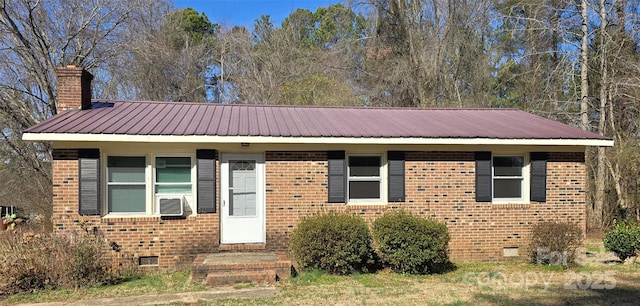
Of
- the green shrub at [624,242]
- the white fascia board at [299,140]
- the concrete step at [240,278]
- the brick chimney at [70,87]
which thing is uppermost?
the brick chimney at [70,87]

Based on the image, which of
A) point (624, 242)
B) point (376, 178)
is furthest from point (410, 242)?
point (624, 242)

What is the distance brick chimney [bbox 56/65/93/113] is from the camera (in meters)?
8.98

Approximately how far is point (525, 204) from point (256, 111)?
262 inches

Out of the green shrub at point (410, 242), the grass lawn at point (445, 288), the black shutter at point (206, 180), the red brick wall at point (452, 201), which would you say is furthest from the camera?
the red brick wall at point (452, 201)

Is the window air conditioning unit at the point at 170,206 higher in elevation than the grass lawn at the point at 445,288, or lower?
higher

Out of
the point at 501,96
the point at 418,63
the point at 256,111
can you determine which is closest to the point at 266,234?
the point at 256,111

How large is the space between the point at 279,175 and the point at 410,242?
291 centimetres

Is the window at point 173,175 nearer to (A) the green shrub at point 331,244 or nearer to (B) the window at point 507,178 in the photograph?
(A) the green shrub at point 331,244

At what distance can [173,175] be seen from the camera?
8484mm

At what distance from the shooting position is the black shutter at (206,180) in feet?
27.3

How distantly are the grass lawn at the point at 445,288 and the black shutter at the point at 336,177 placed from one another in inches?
64.5

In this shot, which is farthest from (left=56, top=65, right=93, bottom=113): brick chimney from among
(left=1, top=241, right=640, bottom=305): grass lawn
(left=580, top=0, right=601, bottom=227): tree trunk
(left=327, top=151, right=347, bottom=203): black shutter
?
(left=580, top=0, right=601, bottom=227): tree trunk

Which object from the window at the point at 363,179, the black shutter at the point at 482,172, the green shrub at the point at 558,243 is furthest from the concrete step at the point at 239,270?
the green shrub at the point at 558,243

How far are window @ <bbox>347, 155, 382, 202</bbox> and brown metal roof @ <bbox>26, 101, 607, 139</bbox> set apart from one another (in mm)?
725
